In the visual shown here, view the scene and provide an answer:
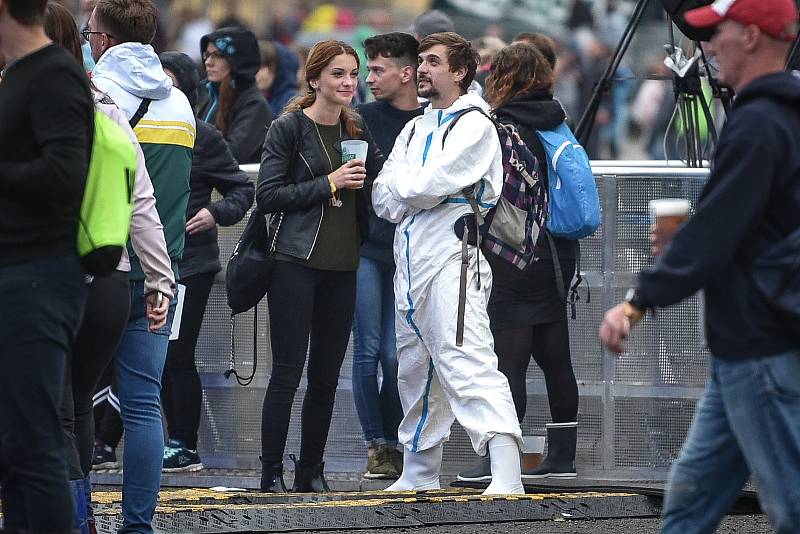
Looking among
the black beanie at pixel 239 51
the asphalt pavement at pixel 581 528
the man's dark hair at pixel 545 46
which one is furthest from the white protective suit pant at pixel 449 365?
the black beanie at pixel 239 51

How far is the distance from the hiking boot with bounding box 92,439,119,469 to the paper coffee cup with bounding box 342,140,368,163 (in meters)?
2.13

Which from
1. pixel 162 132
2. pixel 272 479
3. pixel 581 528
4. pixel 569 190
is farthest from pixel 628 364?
pixel 162 132

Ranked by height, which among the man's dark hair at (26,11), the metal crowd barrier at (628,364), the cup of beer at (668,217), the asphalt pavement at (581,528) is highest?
the man's dark hair at (26,11)

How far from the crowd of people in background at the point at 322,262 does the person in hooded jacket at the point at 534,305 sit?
0.01m

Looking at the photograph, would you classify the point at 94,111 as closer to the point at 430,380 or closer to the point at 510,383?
the point at 430,380

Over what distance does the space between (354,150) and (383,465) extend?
1673mm

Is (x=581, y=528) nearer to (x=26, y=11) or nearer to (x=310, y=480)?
(x=310, y=480)

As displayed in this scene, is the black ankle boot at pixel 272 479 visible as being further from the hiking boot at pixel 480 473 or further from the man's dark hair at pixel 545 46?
the man's dark hair at pixel 545 46

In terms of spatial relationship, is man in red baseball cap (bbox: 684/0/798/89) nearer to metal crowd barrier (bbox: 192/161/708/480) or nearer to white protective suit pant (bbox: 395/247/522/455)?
white protective suit pant (bbox: 395/247/522/455)

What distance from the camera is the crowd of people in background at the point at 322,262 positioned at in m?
5.58

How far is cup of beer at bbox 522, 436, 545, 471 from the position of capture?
796 centimetres

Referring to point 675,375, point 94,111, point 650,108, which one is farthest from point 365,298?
point 650,108

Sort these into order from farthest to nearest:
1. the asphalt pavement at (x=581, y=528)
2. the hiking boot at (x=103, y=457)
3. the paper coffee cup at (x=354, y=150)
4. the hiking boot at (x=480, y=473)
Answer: the hiking boot at (x=103, y=457) < the hiking boot at (x=480, y=473) < the paper coffee cup at (x=354, y=150) < the asphalt pavement at (x=581, y=528)

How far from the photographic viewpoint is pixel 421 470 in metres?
7.38
